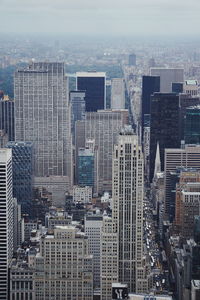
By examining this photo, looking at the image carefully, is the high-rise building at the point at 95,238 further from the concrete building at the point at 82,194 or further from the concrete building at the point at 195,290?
the concrete building at the point at 82,194

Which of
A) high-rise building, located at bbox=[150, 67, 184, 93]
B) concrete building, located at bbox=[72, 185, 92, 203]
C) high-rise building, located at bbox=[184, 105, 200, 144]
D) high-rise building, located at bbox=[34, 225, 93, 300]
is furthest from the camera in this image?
high-rise building, located at bbox=[150, 67, 184, 93]

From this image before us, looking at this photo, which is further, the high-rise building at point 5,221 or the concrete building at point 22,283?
the high-rise building at point 5,221

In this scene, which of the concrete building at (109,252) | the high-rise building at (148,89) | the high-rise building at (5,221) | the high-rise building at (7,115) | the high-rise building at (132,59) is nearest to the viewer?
the concrete building at (109,252)

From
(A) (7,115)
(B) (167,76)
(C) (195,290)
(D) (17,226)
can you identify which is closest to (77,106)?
(A) (7,115)

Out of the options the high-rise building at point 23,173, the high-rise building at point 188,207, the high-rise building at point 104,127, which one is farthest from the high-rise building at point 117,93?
the high-rise building at point 188,207

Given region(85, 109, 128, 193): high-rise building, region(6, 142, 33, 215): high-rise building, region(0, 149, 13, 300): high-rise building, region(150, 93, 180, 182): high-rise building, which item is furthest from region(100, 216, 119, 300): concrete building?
region(150, 93, 180, 182): high-rise building

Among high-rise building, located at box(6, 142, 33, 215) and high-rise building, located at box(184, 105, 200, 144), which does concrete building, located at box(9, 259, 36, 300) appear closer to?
high-rise building, located at box(6, 142, 33, 215)

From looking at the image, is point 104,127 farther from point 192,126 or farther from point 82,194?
point 82,194
